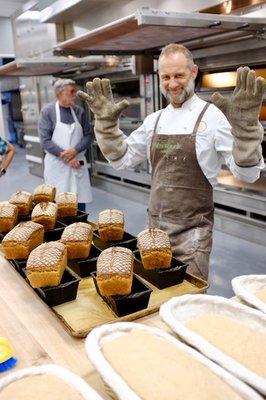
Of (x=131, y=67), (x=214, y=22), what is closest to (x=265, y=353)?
(x=214, y=22)

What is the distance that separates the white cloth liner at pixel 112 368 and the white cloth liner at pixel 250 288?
0.77 feet

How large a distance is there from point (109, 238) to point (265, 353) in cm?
80

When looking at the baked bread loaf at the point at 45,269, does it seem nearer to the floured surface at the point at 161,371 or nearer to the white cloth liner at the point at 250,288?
the floured surface at the point at 161,371

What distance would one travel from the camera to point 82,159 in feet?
12.7

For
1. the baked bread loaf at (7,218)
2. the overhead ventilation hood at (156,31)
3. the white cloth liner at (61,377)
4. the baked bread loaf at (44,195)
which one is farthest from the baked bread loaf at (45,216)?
the overhead ventilation hood at (156,31)

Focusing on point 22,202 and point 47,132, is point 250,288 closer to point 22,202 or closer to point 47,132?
point 22,202

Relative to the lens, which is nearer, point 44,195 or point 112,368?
point 112,368

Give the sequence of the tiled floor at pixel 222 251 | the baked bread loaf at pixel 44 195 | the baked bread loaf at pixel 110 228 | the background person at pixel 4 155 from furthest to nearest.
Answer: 1. the background person at pixel 4 155
2. the tiled floor at pixel 222 251
3. the baked bread loaf at pixel 44 195
4. the baked bread loaf at pixel 110 228

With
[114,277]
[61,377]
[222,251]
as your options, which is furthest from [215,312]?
[222,251]

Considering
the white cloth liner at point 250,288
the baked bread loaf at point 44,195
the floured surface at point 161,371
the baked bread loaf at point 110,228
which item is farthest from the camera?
the baked bread loaf at point 44,195

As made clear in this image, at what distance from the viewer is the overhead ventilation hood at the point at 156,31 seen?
2180mm

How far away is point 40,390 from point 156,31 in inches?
92.2

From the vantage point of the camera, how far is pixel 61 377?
688mm

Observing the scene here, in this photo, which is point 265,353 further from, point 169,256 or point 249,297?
point 169,256
